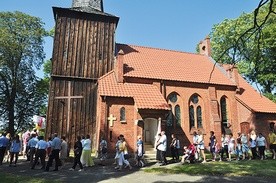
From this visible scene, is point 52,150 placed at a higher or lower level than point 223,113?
lower

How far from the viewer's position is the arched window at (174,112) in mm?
20295

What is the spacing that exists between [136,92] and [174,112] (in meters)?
4.06

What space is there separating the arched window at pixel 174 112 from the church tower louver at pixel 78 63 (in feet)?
18.6

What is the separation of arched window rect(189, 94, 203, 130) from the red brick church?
84mm

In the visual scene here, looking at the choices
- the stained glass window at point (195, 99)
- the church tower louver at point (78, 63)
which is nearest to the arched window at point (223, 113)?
the stained glass window at point (195, 99)

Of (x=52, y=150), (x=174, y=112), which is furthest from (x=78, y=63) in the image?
(x=52, y=150)

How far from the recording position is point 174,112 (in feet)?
68.2

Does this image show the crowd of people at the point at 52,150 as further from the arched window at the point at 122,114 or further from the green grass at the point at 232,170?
the arched window at the point at 122,114

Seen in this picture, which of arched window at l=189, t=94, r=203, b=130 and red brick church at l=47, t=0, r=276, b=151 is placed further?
arched window at l=189, t=94, r=203, b=130

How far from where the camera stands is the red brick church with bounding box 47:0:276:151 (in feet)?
58.6

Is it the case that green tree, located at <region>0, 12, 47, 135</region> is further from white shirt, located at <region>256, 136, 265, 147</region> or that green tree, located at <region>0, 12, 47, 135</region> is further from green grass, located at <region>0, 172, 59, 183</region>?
white shirt, located at <region>256, 136, 265, 147</region>

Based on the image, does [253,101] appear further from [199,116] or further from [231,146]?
[231,146]

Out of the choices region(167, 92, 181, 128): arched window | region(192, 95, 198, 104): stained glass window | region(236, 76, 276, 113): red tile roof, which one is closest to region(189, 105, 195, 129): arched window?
region(192, 95, 198, 104): stained glass window

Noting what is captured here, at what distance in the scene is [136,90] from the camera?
1897 centimetres
